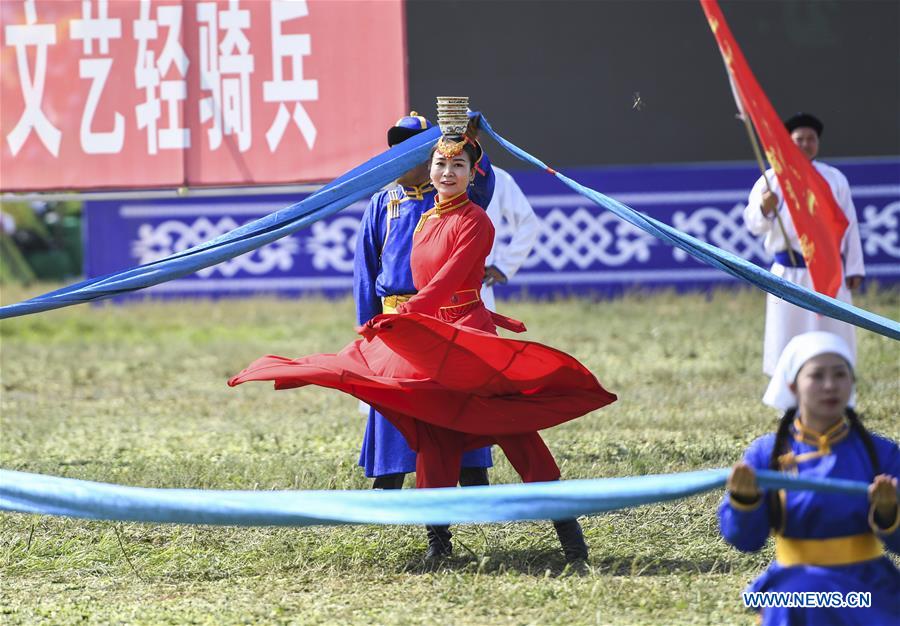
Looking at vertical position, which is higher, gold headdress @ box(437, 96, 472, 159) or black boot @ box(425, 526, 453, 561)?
gold headdress @ box(437, 96, 472, 159)

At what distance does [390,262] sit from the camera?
15.5 feet

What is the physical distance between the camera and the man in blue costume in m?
4.70

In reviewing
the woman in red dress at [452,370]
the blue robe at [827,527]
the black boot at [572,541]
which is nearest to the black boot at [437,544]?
the woman in red dress at [452,370]

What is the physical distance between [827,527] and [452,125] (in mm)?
1883

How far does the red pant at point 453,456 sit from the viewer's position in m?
4.34

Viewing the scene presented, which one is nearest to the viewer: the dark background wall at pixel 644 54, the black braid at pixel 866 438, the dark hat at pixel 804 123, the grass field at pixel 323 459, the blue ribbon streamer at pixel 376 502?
the black braid at pixel 866 438

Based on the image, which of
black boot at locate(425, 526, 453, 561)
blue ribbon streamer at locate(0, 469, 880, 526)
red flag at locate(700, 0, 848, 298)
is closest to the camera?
blue ribbon streamer at locate(0, 469, 880, 526)

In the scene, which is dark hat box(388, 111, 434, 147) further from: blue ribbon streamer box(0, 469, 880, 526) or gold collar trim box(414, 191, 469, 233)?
blue ribbon streamer box(0, 469, 880, 526)

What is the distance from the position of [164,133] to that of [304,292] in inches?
235

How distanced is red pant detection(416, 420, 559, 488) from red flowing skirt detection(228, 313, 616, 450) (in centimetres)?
8

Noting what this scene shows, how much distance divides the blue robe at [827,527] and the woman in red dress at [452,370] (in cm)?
119

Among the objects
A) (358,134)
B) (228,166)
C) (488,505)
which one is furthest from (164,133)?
(488,505)

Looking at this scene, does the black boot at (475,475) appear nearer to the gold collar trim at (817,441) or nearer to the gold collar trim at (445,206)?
the gold collar trim at (445,206)

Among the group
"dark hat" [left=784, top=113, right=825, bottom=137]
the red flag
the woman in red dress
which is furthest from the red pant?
"dark hat" [left=784, top=113, right=825, bottom=137]
